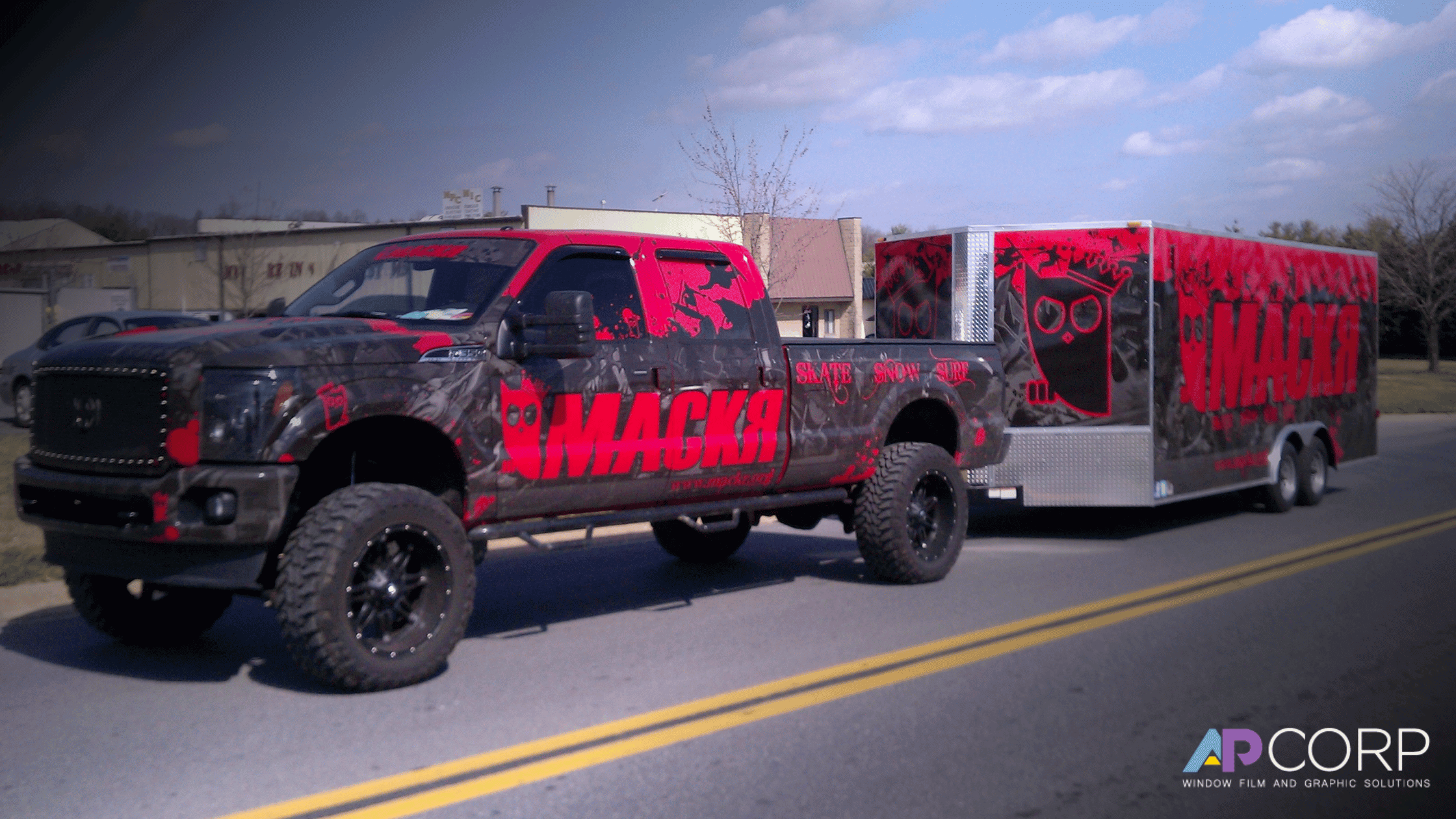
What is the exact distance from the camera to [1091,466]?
36.3 ft

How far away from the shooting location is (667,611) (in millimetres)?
8008

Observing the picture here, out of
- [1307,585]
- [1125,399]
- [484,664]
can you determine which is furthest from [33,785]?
[1125,399]

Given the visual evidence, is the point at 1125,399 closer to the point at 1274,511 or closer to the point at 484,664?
the point at 1274,511

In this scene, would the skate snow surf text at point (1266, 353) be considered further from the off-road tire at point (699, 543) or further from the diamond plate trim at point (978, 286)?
the off-road tire at point (699, 543)

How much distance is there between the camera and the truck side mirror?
6410 millimetres

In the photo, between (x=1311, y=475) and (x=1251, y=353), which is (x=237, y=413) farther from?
(x=1311, y=475)

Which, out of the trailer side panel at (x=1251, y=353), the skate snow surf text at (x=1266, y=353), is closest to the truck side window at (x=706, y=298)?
the trailer side panel at (x=1251, y=353)

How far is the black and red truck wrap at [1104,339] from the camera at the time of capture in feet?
36.3

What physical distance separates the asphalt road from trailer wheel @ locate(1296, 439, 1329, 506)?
156 inches

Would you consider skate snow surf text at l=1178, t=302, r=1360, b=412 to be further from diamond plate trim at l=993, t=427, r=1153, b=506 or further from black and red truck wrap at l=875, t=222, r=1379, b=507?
diamond plate trim at l=993, t=427, r=1153, b=506

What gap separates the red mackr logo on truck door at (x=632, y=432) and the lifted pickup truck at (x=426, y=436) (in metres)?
0.01

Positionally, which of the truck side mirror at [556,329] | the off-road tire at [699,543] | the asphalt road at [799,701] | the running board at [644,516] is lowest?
the asphalt road at [799,701]

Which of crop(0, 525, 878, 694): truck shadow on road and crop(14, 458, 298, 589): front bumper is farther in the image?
crop(0, 525, 878, 694): truck shadow on road

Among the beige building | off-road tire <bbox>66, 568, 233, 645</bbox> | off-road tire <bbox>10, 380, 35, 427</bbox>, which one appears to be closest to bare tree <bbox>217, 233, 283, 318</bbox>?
the beige building
